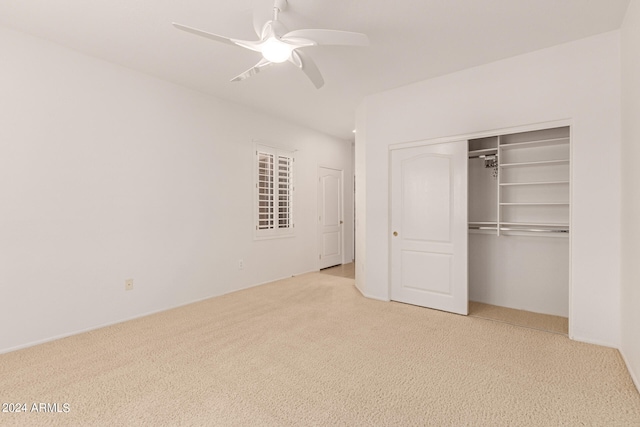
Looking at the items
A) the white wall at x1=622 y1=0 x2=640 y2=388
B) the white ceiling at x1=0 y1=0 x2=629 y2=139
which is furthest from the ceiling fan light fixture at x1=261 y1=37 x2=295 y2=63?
the white wall at x1=622 y1=0 x2=640 y2=388

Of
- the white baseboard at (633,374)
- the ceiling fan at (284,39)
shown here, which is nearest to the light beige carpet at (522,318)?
the white baseboard at (633,374)

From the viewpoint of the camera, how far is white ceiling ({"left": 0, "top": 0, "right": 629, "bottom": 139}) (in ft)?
7.68

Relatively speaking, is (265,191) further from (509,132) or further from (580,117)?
(580,117)

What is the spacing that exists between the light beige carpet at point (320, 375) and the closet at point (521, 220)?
72 cm

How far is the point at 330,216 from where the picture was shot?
20.6ft

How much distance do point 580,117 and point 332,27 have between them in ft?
7.75

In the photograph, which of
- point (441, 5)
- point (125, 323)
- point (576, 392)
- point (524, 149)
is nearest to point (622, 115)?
point (524, 149)

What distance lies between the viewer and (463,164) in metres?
3.47

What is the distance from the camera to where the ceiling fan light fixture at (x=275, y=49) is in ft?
7.00

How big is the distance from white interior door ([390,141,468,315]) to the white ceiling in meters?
0.98

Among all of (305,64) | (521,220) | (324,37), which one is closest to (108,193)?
(305,64)

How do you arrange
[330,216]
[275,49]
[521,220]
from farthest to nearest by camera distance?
[330,216] < [521,220] < [275,49]

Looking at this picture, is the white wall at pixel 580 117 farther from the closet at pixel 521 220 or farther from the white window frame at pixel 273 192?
the white window frame at pixel 273 192

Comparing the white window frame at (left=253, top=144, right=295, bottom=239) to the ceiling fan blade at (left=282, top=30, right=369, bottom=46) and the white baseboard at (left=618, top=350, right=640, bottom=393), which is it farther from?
the white baseboard at (left=618, top=350, right=640, bottom=393)
